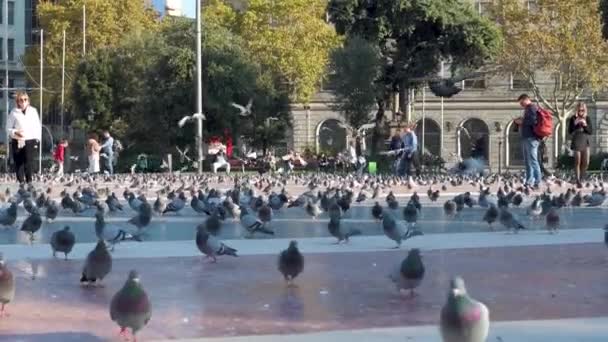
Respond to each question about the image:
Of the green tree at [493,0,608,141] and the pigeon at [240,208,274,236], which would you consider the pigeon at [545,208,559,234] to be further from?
the green tree at [493,0,608,141]

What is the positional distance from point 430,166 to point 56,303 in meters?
34.7

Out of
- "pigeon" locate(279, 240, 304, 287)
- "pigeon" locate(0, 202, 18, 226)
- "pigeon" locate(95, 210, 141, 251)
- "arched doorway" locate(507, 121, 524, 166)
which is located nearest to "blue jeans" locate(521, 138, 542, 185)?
"pigeon" locate(0, 202, 18, 226)

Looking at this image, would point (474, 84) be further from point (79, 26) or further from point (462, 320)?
point (462, 320)

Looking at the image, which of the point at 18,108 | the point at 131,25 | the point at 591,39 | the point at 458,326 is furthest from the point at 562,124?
the point at 458,326

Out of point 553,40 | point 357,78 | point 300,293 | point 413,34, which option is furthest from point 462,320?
point 553,40

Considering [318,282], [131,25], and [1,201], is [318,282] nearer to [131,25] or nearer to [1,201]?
[1,201]

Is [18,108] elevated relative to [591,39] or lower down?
lower down

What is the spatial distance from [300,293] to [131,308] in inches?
101

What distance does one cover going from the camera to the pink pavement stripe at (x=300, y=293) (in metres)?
7.63

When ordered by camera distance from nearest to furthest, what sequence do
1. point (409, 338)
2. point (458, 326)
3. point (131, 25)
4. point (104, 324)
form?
point (458, 326) < point (409, 338) < point (104, 324) < point (131, 25)

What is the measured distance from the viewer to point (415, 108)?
240 feet

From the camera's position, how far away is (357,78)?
49.7 meters

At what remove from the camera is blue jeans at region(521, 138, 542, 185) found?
20562 millimetres

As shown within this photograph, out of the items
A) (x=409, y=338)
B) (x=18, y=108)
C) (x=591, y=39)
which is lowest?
(x=409, y=338)
